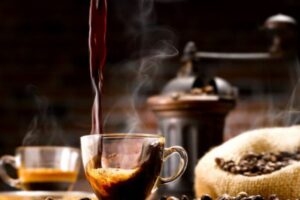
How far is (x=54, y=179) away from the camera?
1.57 metres

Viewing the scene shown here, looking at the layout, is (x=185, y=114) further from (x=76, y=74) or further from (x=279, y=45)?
(x=76, y=74)

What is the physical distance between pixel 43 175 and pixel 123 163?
565 millimetres

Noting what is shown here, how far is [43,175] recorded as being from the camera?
1.57 metres

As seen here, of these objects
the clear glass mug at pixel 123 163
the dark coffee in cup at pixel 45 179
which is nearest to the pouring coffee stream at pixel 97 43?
the clear glass mug at pixel 123 163

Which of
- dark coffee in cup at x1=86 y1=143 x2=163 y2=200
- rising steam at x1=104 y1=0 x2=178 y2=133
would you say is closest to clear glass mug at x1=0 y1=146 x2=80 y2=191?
dark coffee in cup at x1=86 y1=143 x2=163 y2=200

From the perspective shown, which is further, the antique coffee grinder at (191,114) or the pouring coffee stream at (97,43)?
the antique coffee grinder at (191,114)

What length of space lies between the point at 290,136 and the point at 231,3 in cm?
153

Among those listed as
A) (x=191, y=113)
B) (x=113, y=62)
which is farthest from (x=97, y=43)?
(x=113, y=62)

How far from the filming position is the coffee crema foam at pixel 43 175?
157cm

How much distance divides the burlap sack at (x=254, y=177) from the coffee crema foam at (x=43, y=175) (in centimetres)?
33

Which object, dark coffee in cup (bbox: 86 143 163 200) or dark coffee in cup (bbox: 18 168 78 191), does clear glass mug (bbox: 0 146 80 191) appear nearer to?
dark coffee in cup (bbox: 18 168 78 191)

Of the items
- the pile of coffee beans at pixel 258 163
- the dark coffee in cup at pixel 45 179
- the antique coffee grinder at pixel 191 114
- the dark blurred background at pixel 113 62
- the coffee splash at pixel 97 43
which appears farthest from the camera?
the dark blurred background at pixel 113 62

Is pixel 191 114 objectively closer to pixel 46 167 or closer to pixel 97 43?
pixel 46 167

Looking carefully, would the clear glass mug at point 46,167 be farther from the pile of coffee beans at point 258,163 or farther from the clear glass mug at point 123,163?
the clear glass mug at point 123,163
